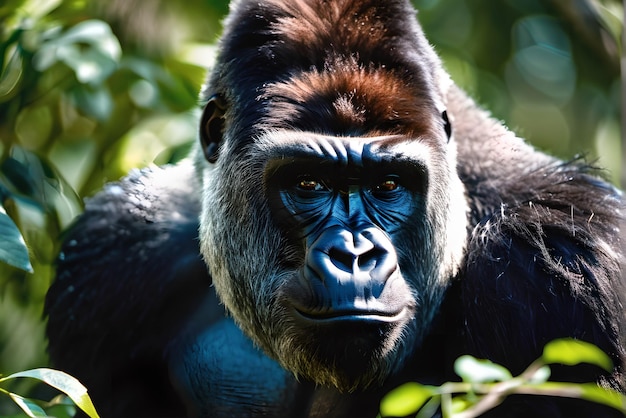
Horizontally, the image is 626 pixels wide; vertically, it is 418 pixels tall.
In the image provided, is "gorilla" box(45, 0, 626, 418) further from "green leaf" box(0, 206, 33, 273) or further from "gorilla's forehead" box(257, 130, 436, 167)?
"green leaf" box(0, 206, 33, 273)

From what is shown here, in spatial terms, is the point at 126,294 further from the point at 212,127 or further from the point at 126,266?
the point at 212,127

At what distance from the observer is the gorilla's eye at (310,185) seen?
3.83m

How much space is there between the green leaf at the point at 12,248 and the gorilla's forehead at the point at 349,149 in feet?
3.40

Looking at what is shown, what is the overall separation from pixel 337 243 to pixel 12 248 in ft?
3.93

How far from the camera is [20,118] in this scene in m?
5.84

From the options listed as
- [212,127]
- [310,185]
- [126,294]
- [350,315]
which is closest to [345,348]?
[350,315]

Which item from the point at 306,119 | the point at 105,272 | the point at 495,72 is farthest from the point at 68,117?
the point at 495,72

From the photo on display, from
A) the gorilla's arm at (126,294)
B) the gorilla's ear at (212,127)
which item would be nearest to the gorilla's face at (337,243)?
the gorilla's ear at (212,127)

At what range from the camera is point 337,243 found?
3.43 m

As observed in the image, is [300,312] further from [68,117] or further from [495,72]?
[495,72]

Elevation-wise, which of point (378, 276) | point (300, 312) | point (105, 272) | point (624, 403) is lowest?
point (105, 272)

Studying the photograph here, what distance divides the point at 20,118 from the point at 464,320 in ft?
10.6

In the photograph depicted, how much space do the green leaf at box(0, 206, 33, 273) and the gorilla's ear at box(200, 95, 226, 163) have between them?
1.10 meters

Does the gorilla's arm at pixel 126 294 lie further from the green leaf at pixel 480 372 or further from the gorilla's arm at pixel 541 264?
the green leaf at pixel 480 372
